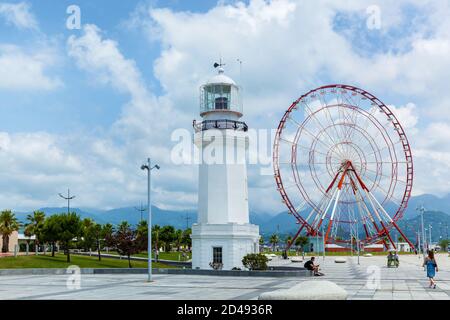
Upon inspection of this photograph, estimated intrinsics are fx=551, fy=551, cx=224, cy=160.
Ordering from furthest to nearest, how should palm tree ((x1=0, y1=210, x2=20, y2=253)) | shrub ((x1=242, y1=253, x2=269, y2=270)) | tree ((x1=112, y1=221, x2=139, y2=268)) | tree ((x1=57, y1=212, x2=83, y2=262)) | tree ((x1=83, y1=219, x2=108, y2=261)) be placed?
tree ((x1=83, y1=219, x2=108, y2=261)) → palm tree ((x1=0, y1=210, x2=20, y2=253)) → tree ((x1=57, y1=212, x2=83, y2=262)) → tree ((x1=112, y1=221, x2=139, y2=268)) → shrub ((x1=242, y1=253, x2=269, y2=270))

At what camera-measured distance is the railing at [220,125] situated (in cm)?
4025

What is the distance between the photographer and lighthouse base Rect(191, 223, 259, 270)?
3831cm

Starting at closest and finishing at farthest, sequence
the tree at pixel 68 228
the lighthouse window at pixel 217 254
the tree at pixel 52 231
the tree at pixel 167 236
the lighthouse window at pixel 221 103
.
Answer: the lighthouse window at pixel 217 254 → the lighthouse window at pixel 221 103 → the tree at pixel 68 228 → the tree at pixel 52 231 → the tree at pixel 167 236

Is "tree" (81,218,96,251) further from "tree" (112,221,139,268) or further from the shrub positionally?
the shrub

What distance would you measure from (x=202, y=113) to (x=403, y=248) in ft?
266

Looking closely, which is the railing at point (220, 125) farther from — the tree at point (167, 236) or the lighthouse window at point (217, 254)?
the tree at point (167, 236)

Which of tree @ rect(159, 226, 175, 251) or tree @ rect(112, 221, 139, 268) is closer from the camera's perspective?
tree @ rect(112, 221, 139, 268)

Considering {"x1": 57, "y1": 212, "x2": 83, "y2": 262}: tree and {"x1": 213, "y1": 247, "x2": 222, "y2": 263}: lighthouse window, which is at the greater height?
{"x1": 57, "y1": 212, "x2": 83, "y2": 262}: tree

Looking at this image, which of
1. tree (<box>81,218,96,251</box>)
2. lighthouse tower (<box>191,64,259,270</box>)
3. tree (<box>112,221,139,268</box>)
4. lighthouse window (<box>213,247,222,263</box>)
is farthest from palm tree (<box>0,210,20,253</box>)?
lighthouse window (<box>213,247,222,263</box>)

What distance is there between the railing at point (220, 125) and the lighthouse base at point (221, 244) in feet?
23.4

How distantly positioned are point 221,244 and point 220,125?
8588 mm

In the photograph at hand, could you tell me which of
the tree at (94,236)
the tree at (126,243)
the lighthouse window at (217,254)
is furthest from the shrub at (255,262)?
the tree at (94,236)
